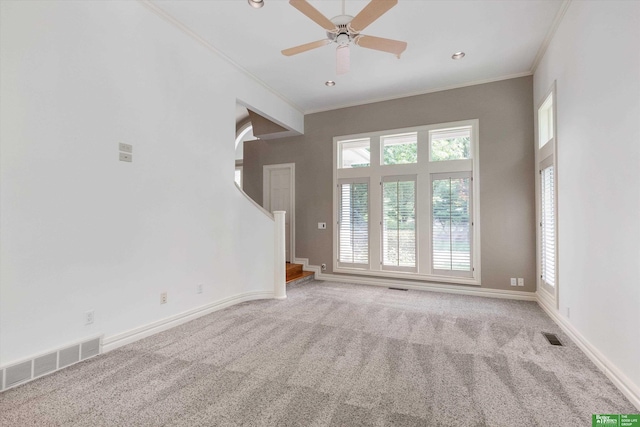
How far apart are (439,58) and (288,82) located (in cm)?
228

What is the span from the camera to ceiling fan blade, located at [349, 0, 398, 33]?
2092 mm

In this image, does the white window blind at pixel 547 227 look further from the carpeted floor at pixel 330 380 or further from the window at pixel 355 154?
the window at pixel 355 154

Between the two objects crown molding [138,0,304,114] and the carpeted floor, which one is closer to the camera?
the carpeted floor

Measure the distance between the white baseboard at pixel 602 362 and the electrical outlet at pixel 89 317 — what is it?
4015mm

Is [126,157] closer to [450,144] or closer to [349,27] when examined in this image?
[349,27]

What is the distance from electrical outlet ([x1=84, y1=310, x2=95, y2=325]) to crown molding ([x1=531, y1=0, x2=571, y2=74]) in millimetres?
5338

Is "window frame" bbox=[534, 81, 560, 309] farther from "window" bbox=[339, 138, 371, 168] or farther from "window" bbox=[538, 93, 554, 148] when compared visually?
"window" bbox=[339, 138, 371, 168]

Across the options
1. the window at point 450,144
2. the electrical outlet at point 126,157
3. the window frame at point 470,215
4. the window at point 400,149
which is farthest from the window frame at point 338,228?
the electrical outlet at point 126,157

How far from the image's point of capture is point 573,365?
2.36m

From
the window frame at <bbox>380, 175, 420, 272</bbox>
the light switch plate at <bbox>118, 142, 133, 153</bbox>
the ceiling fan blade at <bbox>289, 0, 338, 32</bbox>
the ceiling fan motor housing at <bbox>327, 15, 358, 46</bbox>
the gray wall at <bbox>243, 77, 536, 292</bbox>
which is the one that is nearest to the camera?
the ceiling fan blade at <bbox>289, 0, 338, 32</bbox>

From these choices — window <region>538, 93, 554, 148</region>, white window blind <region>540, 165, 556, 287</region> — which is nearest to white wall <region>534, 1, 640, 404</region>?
white window blind <region>540, 165, 556, 287</region>

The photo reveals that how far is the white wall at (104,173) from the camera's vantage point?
209 cm

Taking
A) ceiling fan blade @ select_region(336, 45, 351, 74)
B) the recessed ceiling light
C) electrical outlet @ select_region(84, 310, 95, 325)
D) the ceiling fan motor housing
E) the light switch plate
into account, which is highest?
the recessed ceiling light

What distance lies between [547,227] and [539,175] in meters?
0.82
